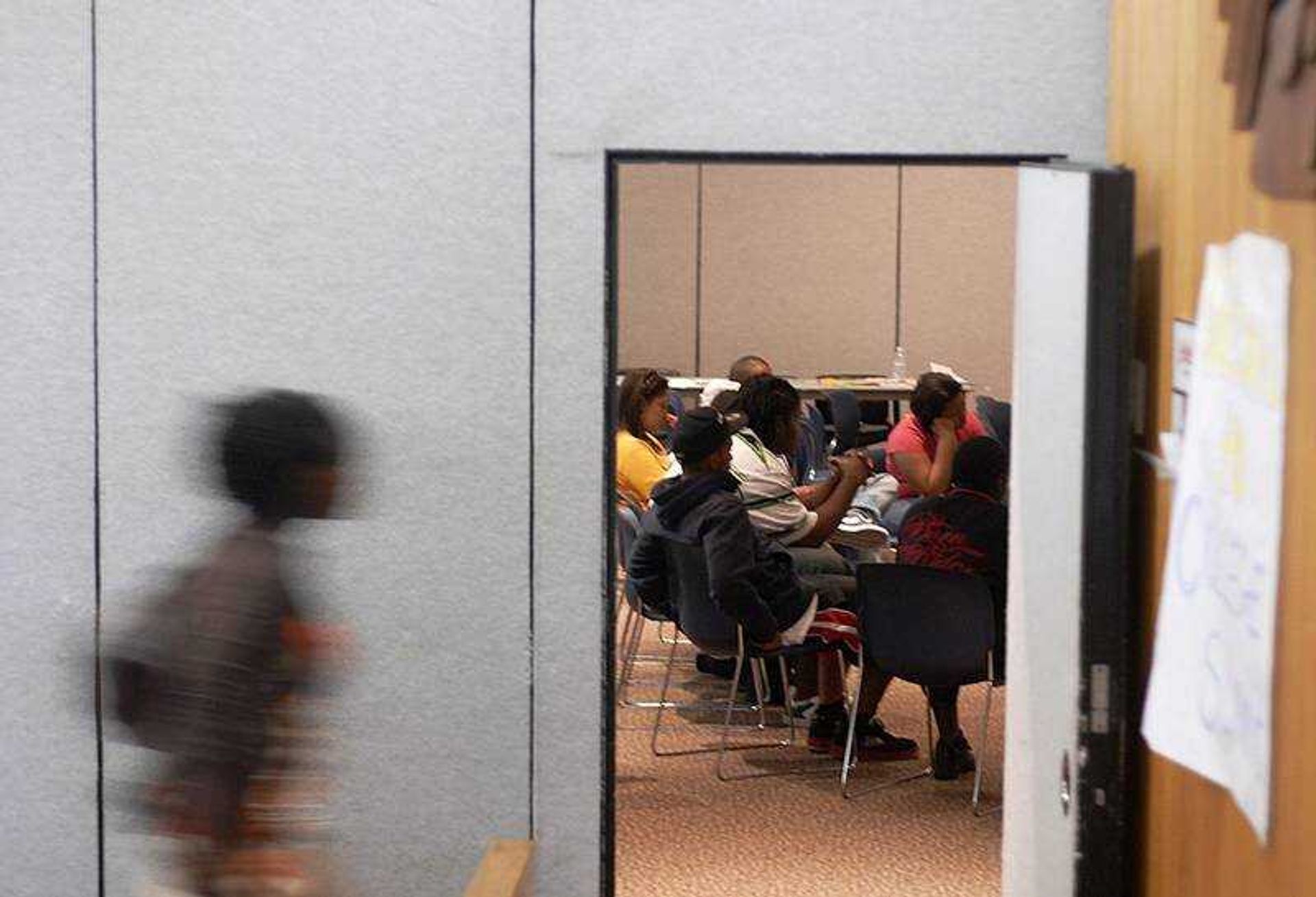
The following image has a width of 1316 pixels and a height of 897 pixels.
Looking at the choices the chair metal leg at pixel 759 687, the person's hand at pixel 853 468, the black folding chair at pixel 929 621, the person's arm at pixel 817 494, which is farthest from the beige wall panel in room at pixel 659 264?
the black folding chair at pixel 929 621

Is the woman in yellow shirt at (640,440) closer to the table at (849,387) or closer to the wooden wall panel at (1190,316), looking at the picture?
the table at (849,387)

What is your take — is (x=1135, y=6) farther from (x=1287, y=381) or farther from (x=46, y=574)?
(x=46, y=574)

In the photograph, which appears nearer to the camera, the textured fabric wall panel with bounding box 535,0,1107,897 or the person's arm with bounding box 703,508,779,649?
the textured fabric wall panel with bounding box 535,0,1107,897

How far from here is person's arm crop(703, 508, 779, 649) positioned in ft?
19.4

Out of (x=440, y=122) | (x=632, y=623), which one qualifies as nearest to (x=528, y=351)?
(x=440, y=122)

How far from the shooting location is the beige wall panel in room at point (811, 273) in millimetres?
11805

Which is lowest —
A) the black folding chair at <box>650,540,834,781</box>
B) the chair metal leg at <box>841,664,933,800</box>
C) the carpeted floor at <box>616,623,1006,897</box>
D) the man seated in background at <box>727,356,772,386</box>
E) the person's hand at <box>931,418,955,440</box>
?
the carpeted floor at <box>616,623,1006,897</box>

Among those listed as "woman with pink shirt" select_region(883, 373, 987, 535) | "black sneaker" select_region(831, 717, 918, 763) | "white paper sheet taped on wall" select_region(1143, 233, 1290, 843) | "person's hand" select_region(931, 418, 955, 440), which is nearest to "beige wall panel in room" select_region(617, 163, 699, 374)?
"woman with pink shirt" select_region(883, 373, 987, 535)

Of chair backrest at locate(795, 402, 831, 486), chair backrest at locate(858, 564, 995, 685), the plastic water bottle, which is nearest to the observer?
chair backrest at locate(858, 564, 995, 685)

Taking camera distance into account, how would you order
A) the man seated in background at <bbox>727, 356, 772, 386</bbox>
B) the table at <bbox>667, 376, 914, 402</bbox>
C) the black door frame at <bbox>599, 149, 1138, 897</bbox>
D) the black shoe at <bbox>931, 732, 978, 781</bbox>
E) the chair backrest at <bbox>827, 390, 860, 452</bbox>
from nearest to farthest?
the black door frame at <bbox>599, 149, 1138, 897</bbox> → the black shoe at <bbox>931, 732, 978, 781</bbox> → the man seated in background at <bbox>727, 356, 772, 386</bbox> → the chair backrest at <bbox>827, 390, 860, 452</bbox> → the table at <bbox>667, 376, 914, 402</bbox>

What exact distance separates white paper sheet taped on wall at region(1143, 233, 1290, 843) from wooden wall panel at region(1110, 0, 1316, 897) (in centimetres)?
2

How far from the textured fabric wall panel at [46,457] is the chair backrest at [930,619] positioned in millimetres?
2279

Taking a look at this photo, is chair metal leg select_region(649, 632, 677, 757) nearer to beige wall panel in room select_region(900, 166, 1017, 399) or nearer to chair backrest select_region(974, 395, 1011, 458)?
chair backrest select_region(974, 395, 1011, 458)

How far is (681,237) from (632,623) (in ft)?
12.2
